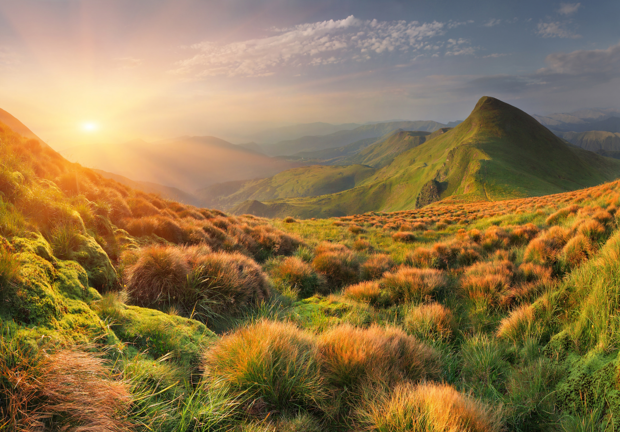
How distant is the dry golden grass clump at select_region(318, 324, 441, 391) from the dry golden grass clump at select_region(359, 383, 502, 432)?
416 millimetres

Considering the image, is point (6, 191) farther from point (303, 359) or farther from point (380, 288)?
point (380, 288)

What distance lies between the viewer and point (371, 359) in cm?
280

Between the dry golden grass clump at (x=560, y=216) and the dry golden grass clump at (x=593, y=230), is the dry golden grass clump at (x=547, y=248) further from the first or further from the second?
the dry golden grass clump at (x=560, y=216)

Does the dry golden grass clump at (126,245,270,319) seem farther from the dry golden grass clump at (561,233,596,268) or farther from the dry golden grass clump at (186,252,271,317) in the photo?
the dry golden grass clump at (561,233,596,268)

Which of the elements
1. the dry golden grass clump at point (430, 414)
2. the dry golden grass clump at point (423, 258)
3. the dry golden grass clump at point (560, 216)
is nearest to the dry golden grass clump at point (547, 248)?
the dry golden grass clump at point (423, 258)

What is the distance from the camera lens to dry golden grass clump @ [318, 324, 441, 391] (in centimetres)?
269

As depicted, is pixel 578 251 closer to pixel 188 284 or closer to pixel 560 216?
pixel 560 216

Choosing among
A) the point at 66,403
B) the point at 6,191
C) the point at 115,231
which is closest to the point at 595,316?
the point at 66,403

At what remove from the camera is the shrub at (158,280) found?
4184 millimetres

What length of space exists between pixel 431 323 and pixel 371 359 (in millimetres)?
1890

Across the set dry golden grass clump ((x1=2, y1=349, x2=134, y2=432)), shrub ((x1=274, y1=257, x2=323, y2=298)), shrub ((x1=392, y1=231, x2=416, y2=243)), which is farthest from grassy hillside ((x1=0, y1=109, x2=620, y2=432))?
shrub ((x1=392, y1=231, x2=416, y2=243))

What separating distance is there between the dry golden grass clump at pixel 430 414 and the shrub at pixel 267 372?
0.56 m

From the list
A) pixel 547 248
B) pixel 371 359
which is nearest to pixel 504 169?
pixel 547 248

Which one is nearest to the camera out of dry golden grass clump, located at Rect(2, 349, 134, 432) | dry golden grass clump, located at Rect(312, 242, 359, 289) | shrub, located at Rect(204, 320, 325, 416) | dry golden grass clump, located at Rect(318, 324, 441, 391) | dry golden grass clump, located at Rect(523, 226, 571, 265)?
dry golden grass clump, located at Rect(2, 349, 134, 432)
